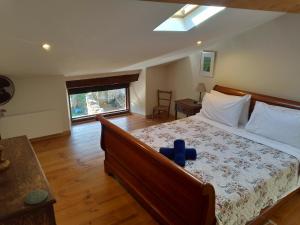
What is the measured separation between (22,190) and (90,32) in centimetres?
158

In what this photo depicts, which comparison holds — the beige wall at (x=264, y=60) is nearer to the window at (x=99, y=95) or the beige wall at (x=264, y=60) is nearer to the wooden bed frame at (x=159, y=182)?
the wooden bed frame at (x=159, y=182)

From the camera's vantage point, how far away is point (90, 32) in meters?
2.33

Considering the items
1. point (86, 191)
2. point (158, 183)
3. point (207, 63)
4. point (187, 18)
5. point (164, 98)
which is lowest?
point (86, 191)

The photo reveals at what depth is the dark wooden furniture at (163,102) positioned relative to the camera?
5.40 m

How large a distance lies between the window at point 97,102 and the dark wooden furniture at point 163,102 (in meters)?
0.83

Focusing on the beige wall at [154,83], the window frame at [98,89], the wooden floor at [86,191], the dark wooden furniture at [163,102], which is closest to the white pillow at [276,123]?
the wooden floor at [86,191]

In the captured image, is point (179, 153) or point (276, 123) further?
point (276, 123)

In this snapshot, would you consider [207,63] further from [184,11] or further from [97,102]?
[97,102]

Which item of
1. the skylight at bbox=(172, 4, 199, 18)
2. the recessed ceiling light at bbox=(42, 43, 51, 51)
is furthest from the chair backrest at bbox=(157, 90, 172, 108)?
the recessed ceiling light at bbox=(42, 43, 51, 51)

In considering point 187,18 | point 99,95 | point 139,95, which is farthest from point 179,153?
point 99,95

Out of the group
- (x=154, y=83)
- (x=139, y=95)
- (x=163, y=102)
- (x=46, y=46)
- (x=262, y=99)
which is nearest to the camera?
(x=46, y=46)

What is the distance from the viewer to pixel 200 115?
3.82 m

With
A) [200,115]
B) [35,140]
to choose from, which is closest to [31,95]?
[35,140]

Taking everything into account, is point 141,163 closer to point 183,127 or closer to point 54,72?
point 183,127
